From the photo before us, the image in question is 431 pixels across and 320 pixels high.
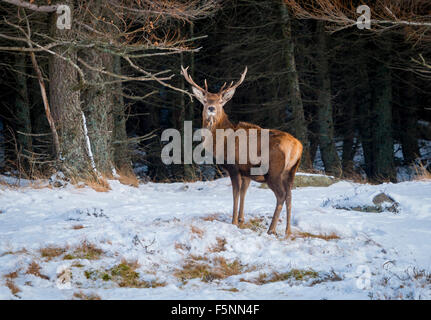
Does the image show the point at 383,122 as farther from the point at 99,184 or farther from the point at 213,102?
the point at 213,102

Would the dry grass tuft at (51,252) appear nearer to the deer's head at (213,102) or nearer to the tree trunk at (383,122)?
the deer's head at (213,102)

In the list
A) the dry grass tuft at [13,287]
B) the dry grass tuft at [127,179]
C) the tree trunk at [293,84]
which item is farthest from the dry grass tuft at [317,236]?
the tree trunk at [293,84]

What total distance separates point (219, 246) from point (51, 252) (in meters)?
2.10

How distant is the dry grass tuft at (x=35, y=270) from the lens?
564 centimetres

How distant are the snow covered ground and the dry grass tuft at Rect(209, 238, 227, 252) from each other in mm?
13

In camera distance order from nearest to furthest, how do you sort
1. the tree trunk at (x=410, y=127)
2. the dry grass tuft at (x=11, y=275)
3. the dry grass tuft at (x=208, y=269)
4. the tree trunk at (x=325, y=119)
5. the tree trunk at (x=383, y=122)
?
the dry grass tuft at (x=11, y=275) < the dry grass tuft at (x=208, y=269) < the tree trunk at (x=325, y=119) < the tree trunk at (x=383, y=122) < the tree trunk at (x=410, y=127)

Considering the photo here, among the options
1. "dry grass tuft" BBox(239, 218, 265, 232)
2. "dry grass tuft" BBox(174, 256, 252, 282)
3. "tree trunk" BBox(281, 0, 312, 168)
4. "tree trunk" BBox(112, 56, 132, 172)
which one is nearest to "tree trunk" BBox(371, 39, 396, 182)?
"tree trunk" BBox(281, 0, 312, 168)

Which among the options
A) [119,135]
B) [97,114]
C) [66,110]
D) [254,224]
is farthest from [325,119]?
[254,224]

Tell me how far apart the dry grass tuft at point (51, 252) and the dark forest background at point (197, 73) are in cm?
423

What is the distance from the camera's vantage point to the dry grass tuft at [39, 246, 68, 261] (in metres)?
6.25
